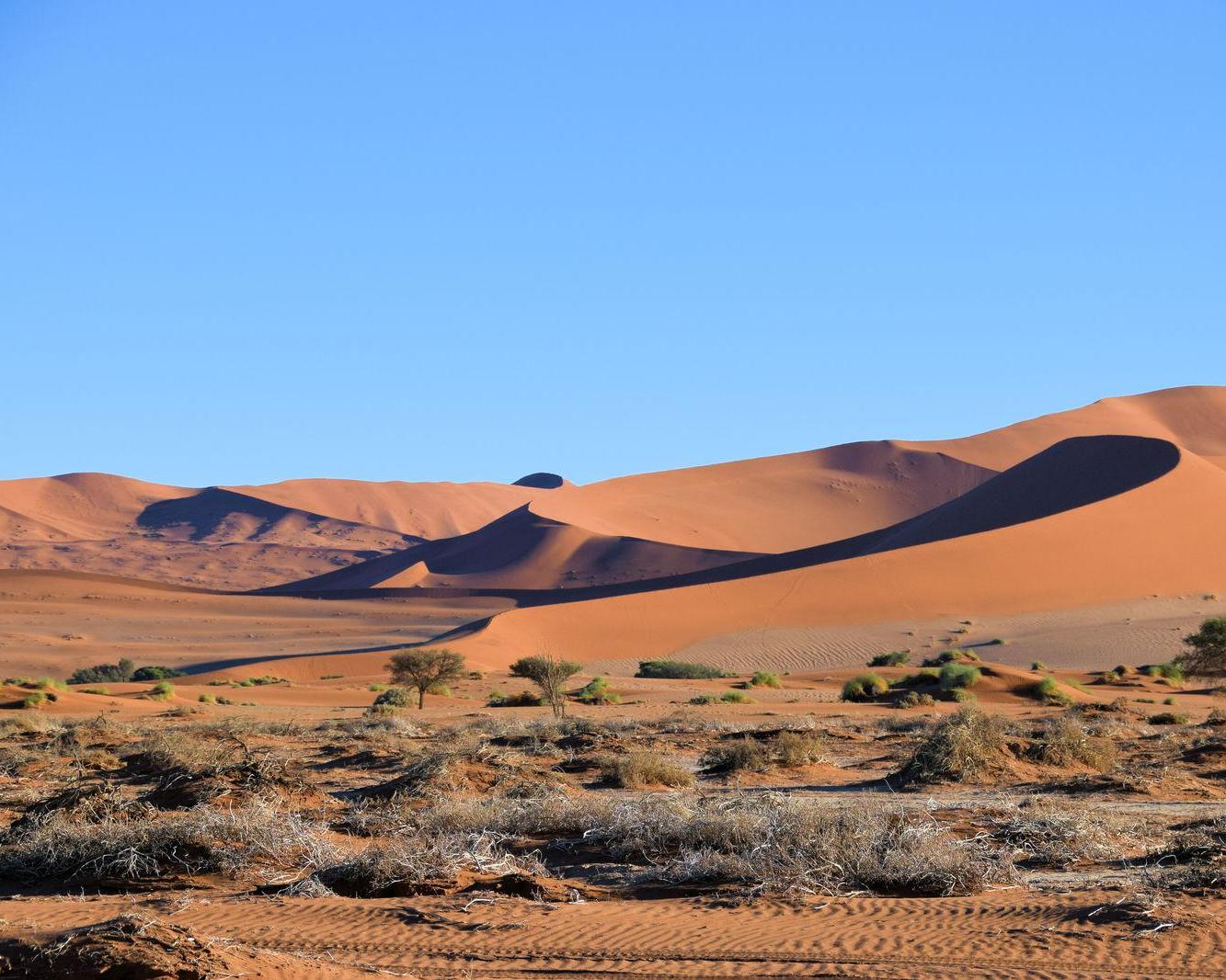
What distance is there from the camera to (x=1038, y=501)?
7181cm

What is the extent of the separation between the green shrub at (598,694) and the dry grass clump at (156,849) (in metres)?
24.1

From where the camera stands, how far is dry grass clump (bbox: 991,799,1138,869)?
993 centimetres

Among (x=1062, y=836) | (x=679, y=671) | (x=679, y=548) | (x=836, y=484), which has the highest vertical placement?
(x=836, y=484)

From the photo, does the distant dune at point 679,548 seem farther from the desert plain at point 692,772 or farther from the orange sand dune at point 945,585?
the desert plain at point 692,772

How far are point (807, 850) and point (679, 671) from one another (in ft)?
115

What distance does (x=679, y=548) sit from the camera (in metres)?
101

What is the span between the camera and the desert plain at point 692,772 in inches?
287

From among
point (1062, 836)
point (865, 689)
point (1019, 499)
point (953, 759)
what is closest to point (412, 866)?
point (1062, 836)

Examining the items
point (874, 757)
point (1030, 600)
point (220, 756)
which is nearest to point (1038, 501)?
point (1030, 600)

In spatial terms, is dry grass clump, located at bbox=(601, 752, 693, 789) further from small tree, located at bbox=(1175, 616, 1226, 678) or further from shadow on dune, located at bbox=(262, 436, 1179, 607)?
shadow on dune, located at bbox=(262, 436, 1179, 607)

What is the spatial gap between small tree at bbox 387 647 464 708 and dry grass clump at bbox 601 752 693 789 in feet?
63.0

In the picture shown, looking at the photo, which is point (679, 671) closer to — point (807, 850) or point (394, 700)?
point (394, 700)

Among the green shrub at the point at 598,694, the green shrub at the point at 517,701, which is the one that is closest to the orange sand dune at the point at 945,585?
the green shrub at the point at 598,694

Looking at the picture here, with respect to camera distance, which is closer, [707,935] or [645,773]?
[707,935]
